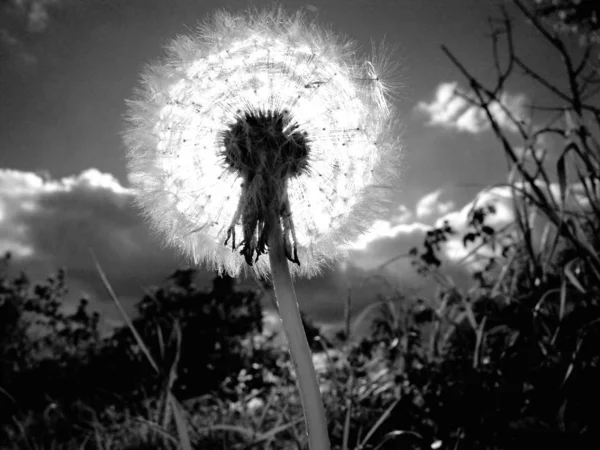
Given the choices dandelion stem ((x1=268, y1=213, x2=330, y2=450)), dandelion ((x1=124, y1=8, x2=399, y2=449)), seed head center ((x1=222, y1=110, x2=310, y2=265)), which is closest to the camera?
dandelion stem ((x1=268, y1=213, x2=330, y2=450))

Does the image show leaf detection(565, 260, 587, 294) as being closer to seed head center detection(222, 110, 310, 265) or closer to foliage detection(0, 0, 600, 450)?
foliage detection(0, 0, 600, 450)

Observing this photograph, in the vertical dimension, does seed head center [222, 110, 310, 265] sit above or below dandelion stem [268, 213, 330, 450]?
above

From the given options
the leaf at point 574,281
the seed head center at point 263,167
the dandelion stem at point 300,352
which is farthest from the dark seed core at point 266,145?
the leaf at point 574,281

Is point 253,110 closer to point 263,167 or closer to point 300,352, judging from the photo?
point 263,167

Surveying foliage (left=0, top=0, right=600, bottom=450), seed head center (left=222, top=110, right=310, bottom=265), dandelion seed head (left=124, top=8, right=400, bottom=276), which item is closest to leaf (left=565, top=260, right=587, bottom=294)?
foliage (left=0, top=0, right=600, bottom=450)

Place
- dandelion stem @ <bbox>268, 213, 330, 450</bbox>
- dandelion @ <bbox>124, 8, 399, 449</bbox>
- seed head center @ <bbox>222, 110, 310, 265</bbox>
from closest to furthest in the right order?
dandelion stem @ <bbox>268, 213, 330, 450</bbox>
seed head center @ <bbox>222, 110, 310, 265</bbox>
dandelion @ <bbox>124, 8, 399, 449</bbox>

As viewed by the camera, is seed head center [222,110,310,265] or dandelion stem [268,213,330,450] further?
seed head center [222,110,310,265]
